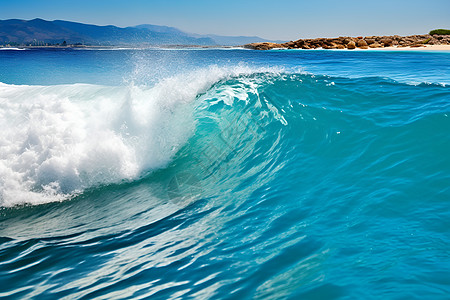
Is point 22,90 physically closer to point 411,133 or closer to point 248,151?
point 248,151

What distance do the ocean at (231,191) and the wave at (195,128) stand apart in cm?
3

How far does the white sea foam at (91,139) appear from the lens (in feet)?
17.7

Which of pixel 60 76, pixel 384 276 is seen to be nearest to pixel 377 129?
pixel 384 276

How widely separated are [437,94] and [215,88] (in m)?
4.48

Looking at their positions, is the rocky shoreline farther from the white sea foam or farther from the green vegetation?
the white sea foam

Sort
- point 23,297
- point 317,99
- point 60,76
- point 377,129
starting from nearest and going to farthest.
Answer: point 23,297 → point 377,129 → point 317,99 → point 60,76

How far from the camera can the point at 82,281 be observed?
2.93m

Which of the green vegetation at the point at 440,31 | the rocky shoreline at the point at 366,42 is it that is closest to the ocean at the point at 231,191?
the rocky shoreline at the point at 366,42

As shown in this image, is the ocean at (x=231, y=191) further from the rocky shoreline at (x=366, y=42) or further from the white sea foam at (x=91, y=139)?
the rocky shoreline at (x=366, y=42)

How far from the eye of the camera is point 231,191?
4738 mm

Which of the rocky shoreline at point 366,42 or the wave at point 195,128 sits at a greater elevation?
the rocky shoreline at point 366,42

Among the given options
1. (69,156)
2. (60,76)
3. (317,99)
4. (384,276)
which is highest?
(60,76)

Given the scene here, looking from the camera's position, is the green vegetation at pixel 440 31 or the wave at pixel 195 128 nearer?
the wave at pixel 195 128

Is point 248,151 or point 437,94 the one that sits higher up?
point 437,94
